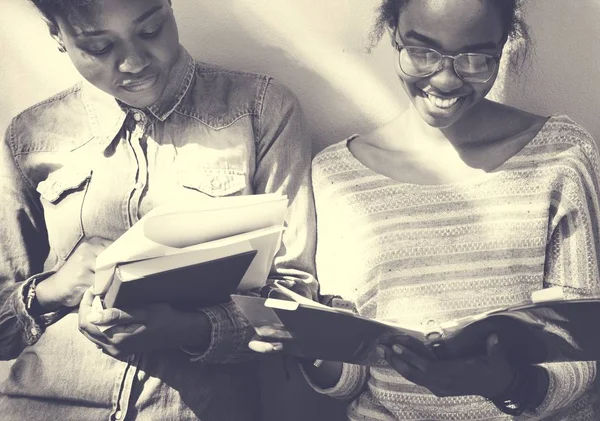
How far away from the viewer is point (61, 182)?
2035 mm

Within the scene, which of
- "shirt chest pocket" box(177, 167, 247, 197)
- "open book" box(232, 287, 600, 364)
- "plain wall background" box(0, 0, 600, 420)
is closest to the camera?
"open book" box(232, 287, 600, 364)

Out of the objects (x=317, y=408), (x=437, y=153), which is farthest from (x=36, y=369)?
(x=437, y=153)

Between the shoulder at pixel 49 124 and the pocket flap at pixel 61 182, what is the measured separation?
0.07 m

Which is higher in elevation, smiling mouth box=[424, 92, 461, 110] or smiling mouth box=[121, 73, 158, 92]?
smiling mouth box=[424, 92, 461, 110]

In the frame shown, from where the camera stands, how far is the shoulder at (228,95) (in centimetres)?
204

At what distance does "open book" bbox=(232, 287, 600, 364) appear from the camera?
1529 millimetres

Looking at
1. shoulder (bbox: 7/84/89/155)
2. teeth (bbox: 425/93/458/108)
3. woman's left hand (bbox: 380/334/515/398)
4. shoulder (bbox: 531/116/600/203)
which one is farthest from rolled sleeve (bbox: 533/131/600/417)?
shoulder (bbox: 7/84/89/155)

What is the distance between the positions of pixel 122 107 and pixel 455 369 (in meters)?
0.87

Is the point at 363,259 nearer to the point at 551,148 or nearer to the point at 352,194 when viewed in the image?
the point at 352,194

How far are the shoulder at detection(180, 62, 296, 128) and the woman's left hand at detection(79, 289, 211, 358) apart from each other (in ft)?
1.43

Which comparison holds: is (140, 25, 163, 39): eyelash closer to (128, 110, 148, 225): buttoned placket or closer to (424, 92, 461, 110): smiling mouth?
(128, 110, 148, 225): buttoned placket

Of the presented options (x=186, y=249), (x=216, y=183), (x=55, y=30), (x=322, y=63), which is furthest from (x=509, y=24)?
(x=55, y=30)

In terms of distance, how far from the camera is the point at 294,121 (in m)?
2.05

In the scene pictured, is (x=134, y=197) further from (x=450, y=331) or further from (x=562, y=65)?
(x=562, y=65)
